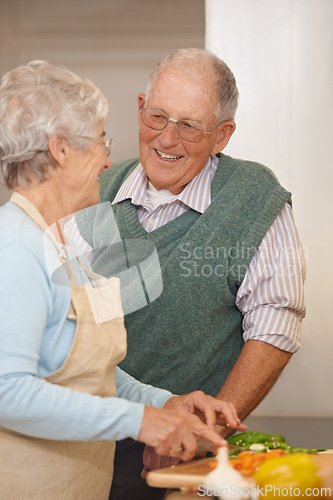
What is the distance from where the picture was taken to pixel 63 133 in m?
1.06

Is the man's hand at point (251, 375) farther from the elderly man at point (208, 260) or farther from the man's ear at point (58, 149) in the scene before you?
the man's ear at point (58, 149)

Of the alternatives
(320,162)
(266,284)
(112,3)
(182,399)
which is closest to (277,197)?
(266,284)

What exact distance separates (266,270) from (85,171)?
2.09 feet

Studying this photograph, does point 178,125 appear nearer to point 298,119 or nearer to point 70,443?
point 70,443

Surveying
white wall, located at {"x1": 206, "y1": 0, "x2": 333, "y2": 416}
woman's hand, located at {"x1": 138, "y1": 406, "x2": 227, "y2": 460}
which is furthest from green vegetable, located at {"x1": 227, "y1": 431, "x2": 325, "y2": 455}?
white wall, located at {"x1": 206, "y1": 0, "x2": 333, "y2": 416}

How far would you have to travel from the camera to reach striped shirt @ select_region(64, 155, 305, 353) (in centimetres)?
154

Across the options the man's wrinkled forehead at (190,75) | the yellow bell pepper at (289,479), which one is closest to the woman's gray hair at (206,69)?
the man's wrinkled forehead at (190,75)

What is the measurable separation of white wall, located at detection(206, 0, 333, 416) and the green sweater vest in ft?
3.25

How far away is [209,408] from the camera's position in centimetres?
119

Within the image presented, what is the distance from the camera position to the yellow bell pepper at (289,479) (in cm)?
86

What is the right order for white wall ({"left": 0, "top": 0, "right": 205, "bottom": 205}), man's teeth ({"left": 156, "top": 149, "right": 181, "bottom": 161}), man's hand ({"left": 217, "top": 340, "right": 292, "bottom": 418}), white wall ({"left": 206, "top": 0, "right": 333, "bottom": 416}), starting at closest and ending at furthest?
man's hand ({"left": 217, "top": 340, "right": 292, "bottom": 418}), man's teeth ({"left": 156, "top": 149, "right": 181, "bottom": 161}), white wall ({"left": 206, "top": 0, "right": 333, "bottom": 416}), white wall ({"left": 0, "top": 0, "right": 205, "bottom": 205})

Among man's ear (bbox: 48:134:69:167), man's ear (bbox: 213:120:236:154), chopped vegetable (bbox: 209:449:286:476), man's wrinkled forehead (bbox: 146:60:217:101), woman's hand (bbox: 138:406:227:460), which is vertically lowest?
chopped vegetable (bbox: 209:449:286:476)

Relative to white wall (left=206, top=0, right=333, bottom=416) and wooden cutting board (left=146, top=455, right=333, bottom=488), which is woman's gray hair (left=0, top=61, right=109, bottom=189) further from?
white wall (left=206, top=0, right=333, bottom=416)

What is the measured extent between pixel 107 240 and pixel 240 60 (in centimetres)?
126
